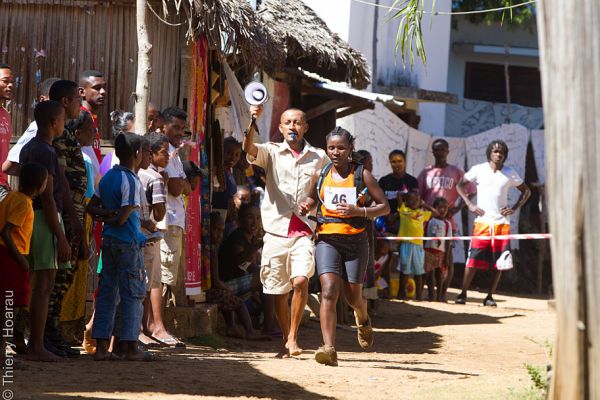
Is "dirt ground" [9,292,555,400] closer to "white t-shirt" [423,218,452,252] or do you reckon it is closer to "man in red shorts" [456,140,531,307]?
"man in red shorts" [456,140,531,307]

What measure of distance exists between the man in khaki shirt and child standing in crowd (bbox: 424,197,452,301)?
23.0ft

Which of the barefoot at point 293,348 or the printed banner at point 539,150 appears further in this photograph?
the printed banner at point 539,150

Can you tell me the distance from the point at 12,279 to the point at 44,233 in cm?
47

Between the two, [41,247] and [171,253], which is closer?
[41,247]

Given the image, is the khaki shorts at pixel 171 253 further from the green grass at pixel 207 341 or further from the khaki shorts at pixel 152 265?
the green grass at pixel 207 341

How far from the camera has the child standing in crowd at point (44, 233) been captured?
6859 mm

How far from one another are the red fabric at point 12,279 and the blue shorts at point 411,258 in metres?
8.77

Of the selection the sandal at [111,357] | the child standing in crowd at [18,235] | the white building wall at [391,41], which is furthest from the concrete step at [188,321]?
the white building wall at [391,41]

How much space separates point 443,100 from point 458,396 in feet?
39.9

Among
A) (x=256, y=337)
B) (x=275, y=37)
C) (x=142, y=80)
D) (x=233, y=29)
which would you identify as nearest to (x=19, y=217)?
(x=142, y=80)

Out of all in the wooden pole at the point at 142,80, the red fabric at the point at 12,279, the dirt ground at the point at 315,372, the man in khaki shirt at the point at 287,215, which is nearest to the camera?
the dirt ground at the point at 315,372

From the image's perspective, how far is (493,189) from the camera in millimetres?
14617

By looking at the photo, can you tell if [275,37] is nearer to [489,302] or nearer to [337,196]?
[337,196]

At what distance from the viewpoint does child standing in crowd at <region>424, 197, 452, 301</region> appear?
15273 mm
